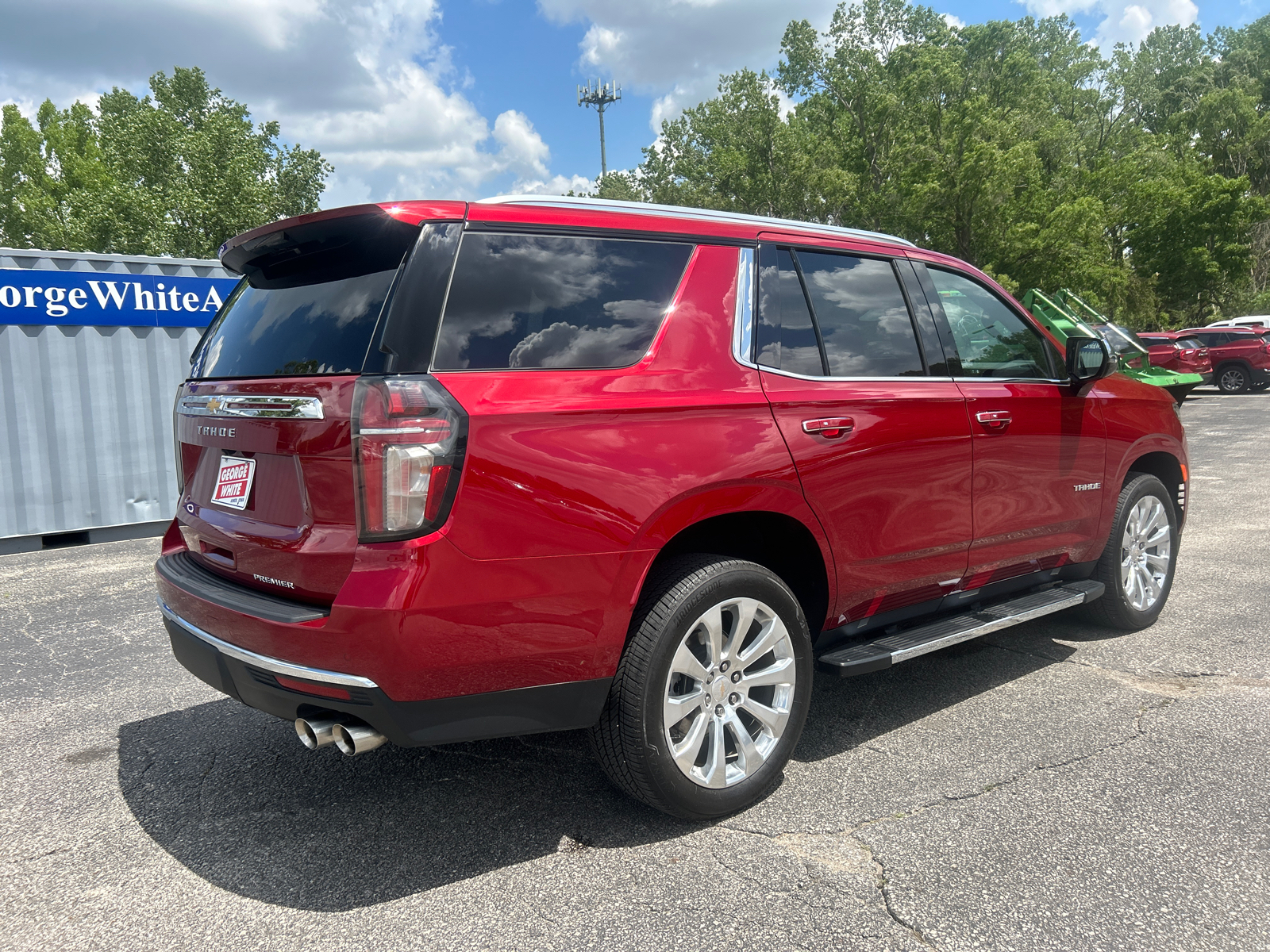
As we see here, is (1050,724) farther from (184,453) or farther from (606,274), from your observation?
(184,453)

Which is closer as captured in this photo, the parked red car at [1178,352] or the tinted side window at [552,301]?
the tinted side window at [552,301]

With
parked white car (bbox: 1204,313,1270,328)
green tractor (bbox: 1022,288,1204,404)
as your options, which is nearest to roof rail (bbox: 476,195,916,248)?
green tractor (bbox: 1022,288,1204,404)

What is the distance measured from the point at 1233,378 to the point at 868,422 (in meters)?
27.7

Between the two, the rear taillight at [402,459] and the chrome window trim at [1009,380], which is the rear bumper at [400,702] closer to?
the rear taillight at [402,459]

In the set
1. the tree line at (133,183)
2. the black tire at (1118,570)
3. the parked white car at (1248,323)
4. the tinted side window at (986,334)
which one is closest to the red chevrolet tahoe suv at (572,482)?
the tinted side window at (986,334)

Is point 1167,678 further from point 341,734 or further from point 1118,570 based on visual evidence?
point 341,734

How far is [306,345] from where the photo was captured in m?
2.62

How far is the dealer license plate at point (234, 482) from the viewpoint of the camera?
8.83ft

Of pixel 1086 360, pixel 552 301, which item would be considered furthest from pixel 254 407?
pixel 1086 360

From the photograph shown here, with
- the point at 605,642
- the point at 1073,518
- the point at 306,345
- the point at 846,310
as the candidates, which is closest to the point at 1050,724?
the point at 1073,518

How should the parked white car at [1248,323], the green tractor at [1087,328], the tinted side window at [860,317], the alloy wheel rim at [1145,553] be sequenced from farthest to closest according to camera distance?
the parked white car at [1248,323] → the green tractor at [1087,328] → the alloy wheel rim at [1145,553] → the tinted side window at [860,317]

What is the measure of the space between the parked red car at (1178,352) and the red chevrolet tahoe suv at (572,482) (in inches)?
872

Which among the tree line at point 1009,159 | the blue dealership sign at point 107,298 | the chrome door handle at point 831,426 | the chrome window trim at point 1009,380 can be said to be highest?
the tree line at point 1009,159

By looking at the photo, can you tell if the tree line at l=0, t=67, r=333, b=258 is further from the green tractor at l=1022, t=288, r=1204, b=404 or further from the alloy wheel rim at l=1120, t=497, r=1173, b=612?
the alloy wheel rim at l=1120, t=497, r=1173, b=612
